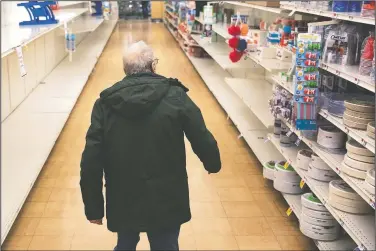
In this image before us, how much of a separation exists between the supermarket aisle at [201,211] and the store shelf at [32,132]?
239 mm

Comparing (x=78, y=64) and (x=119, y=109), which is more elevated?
(x=119, y=109)

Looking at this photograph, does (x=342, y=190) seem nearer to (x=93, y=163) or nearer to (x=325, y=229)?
(x=325, y=229)

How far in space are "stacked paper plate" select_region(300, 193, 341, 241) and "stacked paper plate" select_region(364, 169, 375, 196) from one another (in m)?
0.67

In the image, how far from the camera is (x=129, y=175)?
2.21m

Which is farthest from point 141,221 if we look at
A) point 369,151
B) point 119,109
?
point 369,151

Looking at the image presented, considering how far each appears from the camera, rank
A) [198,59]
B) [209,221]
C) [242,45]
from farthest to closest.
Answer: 1. [198,59]
2. [242,45]
3. [209,221]

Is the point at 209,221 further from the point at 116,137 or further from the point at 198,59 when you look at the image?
the point at 198,59

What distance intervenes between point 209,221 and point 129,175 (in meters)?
1.62

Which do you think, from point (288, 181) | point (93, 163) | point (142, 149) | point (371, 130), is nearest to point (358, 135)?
point (371, 130)

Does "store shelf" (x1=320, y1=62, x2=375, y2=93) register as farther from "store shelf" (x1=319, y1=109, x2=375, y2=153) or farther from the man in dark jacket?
the man in dark jacket

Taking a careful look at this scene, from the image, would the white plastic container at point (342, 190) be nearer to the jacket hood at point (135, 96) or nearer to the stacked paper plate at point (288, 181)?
the stacked paper plate at point (288, 181)

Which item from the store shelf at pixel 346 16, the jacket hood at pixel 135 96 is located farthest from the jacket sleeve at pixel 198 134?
the store shelf at pixel 346 16

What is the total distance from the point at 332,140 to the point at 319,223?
1.84 feet

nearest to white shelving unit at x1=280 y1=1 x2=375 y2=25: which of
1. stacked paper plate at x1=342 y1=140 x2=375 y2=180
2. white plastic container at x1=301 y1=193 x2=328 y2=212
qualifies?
stacked paper plate at x1=342 y1=140 x2=375 y2=180
